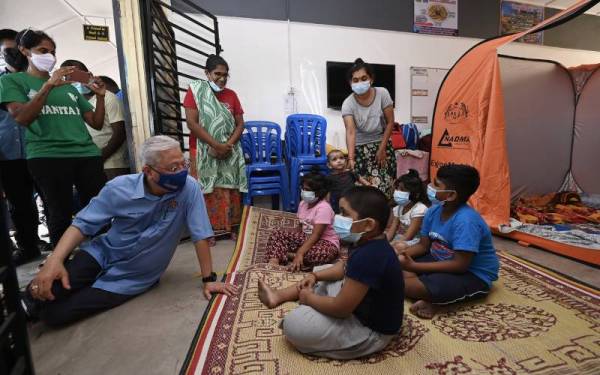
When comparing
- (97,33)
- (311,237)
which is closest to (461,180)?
(311,237)

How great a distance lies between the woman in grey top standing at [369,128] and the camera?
273cm

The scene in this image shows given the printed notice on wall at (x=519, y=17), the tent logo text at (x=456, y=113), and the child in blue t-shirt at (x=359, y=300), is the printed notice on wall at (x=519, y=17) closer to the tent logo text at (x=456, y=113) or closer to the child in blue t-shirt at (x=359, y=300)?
the tent logo text at (x=456, y=113)

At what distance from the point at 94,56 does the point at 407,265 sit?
797 centimetres

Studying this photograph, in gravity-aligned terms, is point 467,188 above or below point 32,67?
below

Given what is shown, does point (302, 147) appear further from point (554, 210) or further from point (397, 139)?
point (554, 210)

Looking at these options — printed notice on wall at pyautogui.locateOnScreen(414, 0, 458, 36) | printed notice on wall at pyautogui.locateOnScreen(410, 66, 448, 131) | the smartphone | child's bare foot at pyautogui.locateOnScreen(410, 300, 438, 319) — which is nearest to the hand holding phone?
the smartphone

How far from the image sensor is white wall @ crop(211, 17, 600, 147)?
3992 millimetres

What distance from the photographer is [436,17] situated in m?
4.66

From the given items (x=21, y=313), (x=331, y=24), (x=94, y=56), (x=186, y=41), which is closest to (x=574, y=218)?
(x=331, y=24)

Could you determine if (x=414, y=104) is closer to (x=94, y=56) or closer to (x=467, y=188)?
(x=467, y=188)

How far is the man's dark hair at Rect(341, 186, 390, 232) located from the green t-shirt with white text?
203 centimetres

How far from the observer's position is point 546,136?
12.5 feet

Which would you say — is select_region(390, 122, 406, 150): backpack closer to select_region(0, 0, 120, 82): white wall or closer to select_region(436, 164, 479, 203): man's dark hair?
select_region(436, 164, 479, 203): man's dark hair

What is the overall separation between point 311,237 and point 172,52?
275cm
